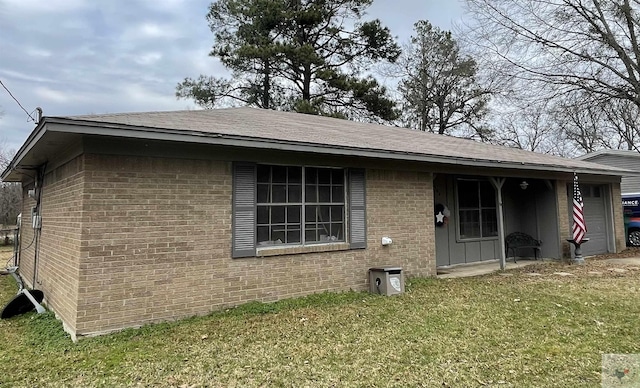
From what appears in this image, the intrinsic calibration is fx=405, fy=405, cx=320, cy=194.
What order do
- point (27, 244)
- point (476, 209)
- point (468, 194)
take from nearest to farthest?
point (27, 244)
point (468, 194)
point (476, 209)

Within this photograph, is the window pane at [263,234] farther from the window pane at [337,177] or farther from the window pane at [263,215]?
the window pane at [337,177]

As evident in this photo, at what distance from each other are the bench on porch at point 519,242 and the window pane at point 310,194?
662cm

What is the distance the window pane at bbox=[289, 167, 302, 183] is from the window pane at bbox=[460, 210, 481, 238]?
17.7 ft

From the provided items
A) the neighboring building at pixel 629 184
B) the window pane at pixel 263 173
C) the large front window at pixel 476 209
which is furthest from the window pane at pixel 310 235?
the neighboring building at pixel 629 184

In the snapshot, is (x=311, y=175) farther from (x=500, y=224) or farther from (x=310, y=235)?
(x=500, y=224)

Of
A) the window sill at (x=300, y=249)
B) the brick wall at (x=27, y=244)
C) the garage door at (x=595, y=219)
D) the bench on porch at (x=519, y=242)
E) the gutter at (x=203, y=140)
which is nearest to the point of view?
the gutter at (x=203, y=140)

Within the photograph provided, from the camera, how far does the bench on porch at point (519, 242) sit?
10852 mm

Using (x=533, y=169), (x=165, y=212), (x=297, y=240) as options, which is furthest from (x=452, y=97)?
(x=165, y=212)

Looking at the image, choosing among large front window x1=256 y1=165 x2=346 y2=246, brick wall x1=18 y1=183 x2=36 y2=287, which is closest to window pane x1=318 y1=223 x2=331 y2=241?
large front window x1=256 y1=165 x2=346 y2=246

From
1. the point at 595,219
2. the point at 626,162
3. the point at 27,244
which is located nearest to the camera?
the point at 27,244

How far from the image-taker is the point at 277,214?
6.34m

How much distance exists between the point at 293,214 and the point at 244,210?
89cm

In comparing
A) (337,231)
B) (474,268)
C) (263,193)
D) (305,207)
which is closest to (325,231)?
(337,231)

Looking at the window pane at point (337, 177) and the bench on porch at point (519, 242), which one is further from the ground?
the window pane at point (337, 177)
